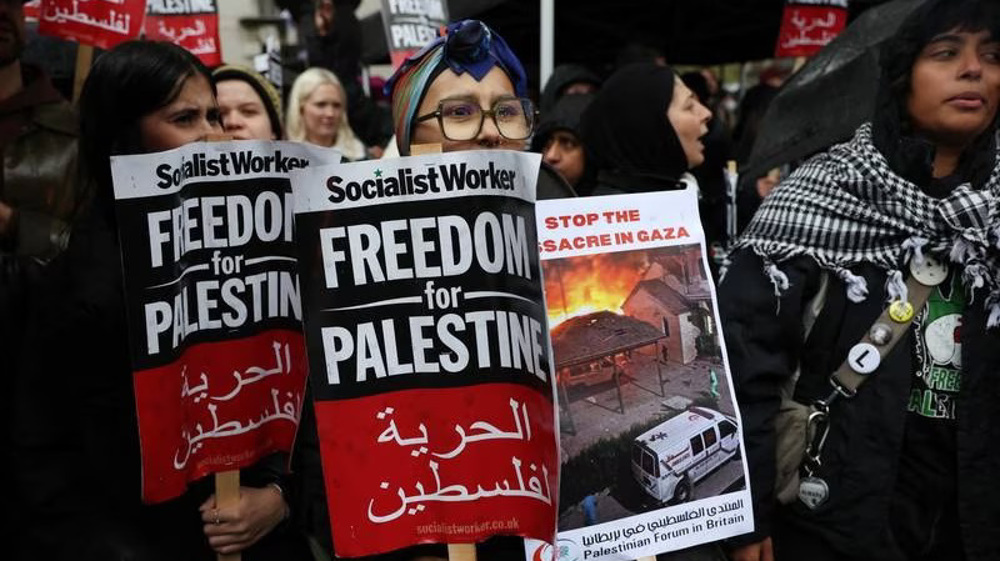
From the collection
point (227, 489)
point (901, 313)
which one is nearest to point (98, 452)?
point (227, 489)

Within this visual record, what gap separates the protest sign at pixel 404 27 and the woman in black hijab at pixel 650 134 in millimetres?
1786

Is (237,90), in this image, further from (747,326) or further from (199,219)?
(747,326)

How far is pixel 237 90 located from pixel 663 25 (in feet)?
21.4

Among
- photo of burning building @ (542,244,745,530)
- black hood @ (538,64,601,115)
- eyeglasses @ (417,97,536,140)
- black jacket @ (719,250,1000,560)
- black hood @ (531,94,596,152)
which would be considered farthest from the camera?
black hood @ (538,64,601,115)

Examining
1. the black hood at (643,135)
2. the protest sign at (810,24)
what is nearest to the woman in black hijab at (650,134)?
the black hood at (643,135)

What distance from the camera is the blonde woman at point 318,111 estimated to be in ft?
17.4

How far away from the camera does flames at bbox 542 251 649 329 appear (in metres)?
1.97

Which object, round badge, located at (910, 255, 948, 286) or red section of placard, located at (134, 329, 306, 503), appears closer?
red section of placard, located at (134, 329, 306, 503)

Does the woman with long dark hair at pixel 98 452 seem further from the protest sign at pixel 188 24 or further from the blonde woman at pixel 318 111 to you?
the protest sign at pixel 188 24

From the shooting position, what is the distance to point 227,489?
211 centimetres

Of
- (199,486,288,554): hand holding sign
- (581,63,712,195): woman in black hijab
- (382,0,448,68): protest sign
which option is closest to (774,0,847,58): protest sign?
(382,0,448,68): protest sign

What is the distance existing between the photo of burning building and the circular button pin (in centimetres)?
49

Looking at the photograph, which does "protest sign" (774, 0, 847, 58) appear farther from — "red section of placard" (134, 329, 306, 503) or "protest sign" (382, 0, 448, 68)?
"red section of placard" (134, 329, 306, 503)

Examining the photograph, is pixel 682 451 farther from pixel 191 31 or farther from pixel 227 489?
pixel 191 31
